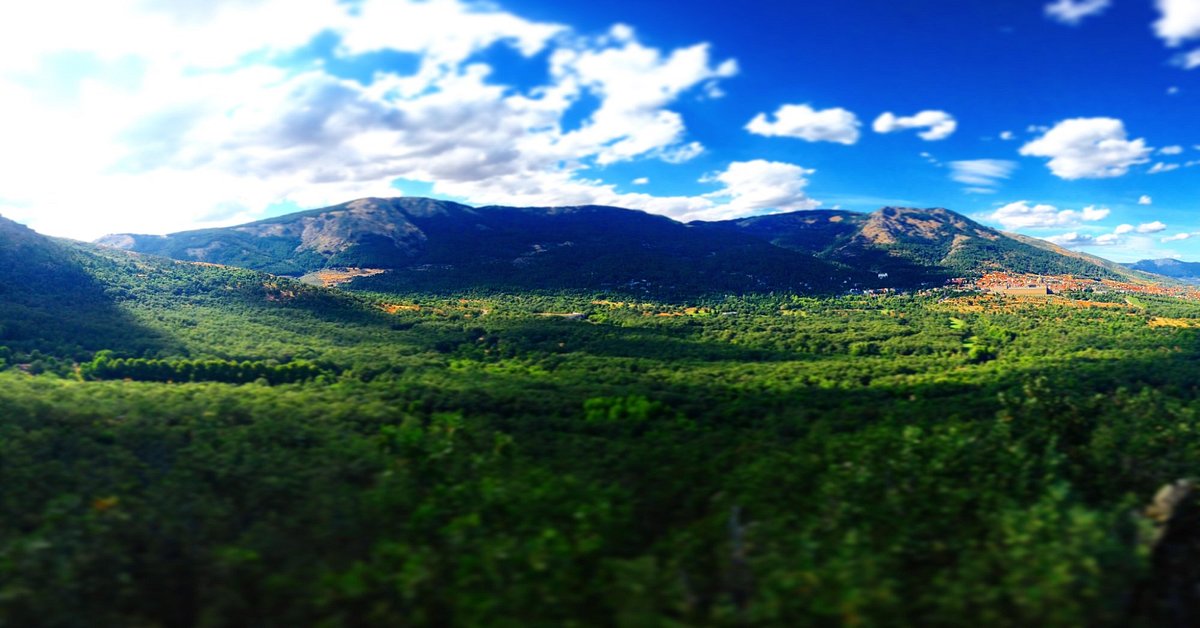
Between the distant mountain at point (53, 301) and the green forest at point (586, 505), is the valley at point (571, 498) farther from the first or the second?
the distant mountain at point (53, 301)

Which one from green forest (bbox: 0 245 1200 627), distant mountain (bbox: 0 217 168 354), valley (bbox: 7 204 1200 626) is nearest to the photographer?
green forest (bbox: 0 245 1200 627)

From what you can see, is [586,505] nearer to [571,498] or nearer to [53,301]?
[571,498]

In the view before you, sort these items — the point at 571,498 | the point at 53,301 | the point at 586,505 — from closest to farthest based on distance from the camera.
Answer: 1. the point at 586,505
2. the point at 571,498
3. the point at 53,301

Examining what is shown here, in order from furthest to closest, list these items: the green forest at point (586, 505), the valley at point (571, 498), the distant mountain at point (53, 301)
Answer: the distant mountain at point (53, 301)
the valley at point (571, 498)
the green forest at point (586, 505)

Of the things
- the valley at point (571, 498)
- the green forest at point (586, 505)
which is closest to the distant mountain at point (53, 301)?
the valley at point (571, 498)

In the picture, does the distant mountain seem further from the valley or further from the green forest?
the green forest

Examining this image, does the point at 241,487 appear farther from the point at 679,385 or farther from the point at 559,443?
the point at 679,385

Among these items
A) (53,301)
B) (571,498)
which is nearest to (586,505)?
(571,498)

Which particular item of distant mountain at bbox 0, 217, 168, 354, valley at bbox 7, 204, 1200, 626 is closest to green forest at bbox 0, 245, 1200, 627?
valley at bbox 7, 204, 1200, 626
